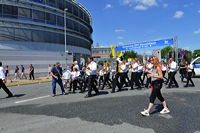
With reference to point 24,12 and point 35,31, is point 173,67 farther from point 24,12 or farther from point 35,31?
point 24,12

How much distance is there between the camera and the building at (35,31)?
25.9 m

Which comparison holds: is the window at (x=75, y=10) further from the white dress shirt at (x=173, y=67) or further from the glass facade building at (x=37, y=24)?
the white dress shirt at (x=173, y=67)

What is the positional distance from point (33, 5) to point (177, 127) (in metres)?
31.5

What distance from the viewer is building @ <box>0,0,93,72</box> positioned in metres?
25.9

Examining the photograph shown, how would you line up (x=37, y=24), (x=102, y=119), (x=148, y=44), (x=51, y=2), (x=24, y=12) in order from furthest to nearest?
(x=51, y=2)
(x=37, y=24)
(x=24, y=12)
(x=148, y=44)
(x=102, y=119)

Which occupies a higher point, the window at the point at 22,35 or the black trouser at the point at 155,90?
the window at the point at 22,35

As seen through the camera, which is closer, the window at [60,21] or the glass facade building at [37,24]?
the glass facade building at [37,24]

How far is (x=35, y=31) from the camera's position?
29312 mm

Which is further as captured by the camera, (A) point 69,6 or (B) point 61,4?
(A) point 69,6

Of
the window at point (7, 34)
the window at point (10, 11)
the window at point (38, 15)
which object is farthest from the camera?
the window at point (38, 15)

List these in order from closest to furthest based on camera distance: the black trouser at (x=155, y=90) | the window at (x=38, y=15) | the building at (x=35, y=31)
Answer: the black trouser at (x=155, y=90) < the building at (x=35, y=31) < the window at (x=38, y=15)

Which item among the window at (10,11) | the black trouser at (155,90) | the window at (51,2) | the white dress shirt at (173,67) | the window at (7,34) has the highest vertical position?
the window at (51,2)

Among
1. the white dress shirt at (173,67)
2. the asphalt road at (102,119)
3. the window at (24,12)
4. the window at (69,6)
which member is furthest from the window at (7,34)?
the white dress shirt at (173,67)

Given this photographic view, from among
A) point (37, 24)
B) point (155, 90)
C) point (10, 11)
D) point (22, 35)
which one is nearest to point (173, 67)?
point (155, 90)
